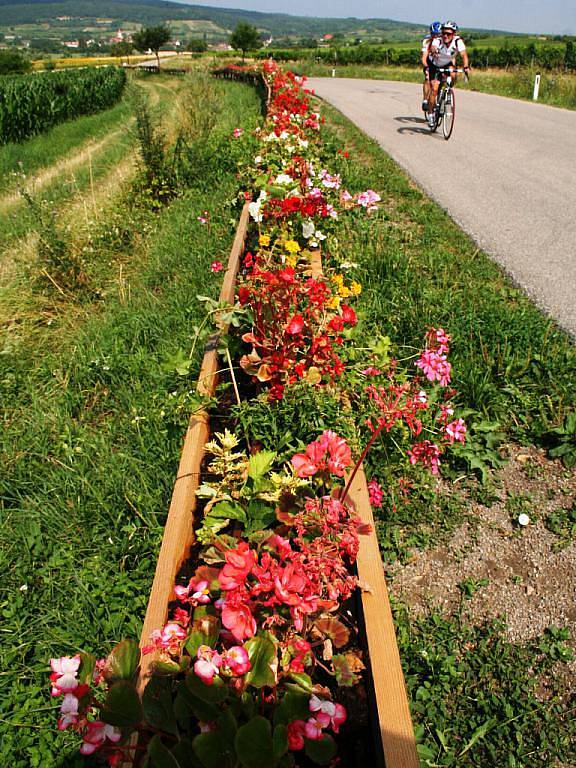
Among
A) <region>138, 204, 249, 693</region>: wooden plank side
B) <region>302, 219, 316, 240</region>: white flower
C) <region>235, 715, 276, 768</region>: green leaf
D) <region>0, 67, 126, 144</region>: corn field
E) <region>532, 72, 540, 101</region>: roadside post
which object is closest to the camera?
<region>235, 715, 276, 768</region>: green leaf

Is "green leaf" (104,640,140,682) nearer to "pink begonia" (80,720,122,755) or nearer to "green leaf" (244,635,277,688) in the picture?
"pink begonia" (80,720,122,755)

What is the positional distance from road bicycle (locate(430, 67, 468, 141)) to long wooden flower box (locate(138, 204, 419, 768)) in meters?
9.45

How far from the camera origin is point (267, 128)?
6992 mm

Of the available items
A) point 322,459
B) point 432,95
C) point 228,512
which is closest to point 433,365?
point 322,459

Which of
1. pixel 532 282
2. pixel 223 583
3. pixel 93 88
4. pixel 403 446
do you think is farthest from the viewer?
pixel 93 88

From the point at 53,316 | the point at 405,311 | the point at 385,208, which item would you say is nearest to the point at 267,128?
the point at 385,208

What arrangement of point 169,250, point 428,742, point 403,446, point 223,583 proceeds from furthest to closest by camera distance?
point 169,250
point 403,446
point 428,742
point 223,583

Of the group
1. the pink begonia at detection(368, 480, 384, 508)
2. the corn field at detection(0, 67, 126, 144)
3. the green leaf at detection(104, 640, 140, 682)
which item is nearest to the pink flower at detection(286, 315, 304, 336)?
the pink begonia at detection(368, 480, 384, 508)

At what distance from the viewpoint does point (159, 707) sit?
1232 mm

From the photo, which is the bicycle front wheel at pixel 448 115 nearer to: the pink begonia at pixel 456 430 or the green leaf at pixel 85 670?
the pink begonia at pixel 456 430

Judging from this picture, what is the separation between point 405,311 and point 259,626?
2654 mm

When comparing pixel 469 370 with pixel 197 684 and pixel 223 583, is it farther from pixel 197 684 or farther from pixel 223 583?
pixel 197 684

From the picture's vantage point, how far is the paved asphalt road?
4.80 m

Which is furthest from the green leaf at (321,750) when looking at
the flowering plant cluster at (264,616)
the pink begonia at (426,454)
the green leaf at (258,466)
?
the pink begonia at (426,454)
